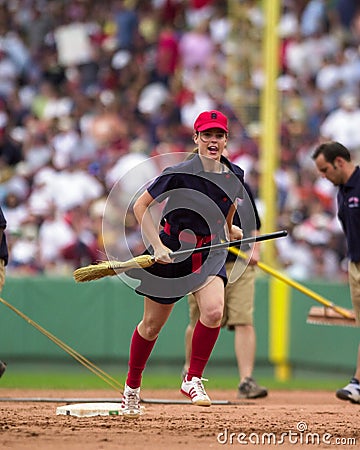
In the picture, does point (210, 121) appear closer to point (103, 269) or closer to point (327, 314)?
point (103, 269)

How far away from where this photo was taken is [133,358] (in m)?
8.10

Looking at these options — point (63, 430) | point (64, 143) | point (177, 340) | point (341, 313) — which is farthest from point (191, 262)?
point (64, 143)

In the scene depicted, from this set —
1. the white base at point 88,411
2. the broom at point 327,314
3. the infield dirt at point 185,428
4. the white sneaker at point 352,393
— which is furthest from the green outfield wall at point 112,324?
the white base at point 88,411

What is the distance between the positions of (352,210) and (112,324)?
538 cm

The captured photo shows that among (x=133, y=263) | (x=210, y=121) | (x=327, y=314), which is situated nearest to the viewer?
(x=133, y=263)

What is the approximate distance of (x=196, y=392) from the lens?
7.88 m

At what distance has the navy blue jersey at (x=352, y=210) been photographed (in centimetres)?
1012

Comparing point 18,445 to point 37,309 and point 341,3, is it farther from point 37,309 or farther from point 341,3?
point 341,3

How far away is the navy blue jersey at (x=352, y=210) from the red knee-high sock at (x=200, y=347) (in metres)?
2.60

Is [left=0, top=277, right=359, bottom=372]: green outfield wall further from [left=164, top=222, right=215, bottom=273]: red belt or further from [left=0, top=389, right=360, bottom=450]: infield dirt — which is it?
[left=164, top=222, right=215, bottom=273]: red belt

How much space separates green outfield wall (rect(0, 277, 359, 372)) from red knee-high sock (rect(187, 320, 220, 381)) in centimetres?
643

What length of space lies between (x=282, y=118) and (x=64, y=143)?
3.52 metres

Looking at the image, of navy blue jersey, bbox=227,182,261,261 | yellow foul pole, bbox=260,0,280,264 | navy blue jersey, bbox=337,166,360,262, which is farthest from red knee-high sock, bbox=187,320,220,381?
yellow foul pole, bbox=260,0,280,264

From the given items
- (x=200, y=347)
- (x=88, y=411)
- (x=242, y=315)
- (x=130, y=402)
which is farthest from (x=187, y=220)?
(x=242, y=315)
